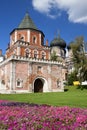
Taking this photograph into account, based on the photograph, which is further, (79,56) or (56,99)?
(79,56)

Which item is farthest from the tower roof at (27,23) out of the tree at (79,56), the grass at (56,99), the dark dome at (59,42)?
the dark dome at (59,42)

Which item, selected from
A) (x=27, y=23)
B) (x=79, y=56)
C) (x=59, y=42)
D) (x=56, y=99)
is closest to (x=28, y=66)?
(x=79, y=56)

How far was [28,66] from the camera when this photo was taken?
41.5 m

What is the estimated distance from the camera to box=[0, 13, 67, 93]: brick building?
131 ft

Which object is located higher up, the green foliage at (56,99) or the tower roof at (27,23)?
the tower roof at (27,23)

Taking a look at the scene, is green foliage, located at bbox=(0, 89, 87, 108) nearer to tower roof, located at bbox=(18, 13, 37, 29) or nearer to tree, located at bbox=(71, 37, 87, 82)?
tree, located at bbox=(71, 37, 87, 82)

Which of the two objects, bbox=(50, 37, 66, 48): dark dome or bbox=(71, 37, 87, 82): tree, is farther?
bbox=(50, 37, 66, 48): dark dome

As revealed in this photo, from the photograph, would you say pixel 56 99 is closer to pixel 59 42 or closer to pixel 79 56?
pixel 79 56

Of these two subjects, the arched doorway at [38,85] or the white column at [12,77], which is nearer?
the white column at [12,77]

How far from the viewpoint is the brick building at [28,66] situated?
40.0m

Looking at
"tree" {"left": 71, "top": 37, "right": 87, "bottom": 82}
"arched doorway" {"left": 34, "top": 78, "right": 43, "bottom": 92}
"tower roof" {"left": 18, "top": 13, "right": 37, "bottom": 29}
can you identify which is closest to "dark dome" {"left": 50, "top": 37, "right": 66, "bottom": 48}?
"tower roof" {"left": 18, "top": 13, "right": 37, "bottom": 29}

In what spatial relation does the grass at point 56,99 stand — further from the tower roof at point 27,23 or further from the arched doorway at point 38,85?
the tower roof at point 27,23

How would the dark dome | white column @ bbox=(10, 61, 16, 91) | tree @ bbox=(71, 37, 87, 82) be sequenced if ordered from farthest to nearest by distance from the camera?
the dark dome
tree @ bbox=(71, 37, 87, 82)
white column @ bbox=(10, 61, 16, 91)

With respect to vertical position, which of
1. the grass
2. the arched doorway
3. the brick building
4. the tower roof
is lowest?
the grass
